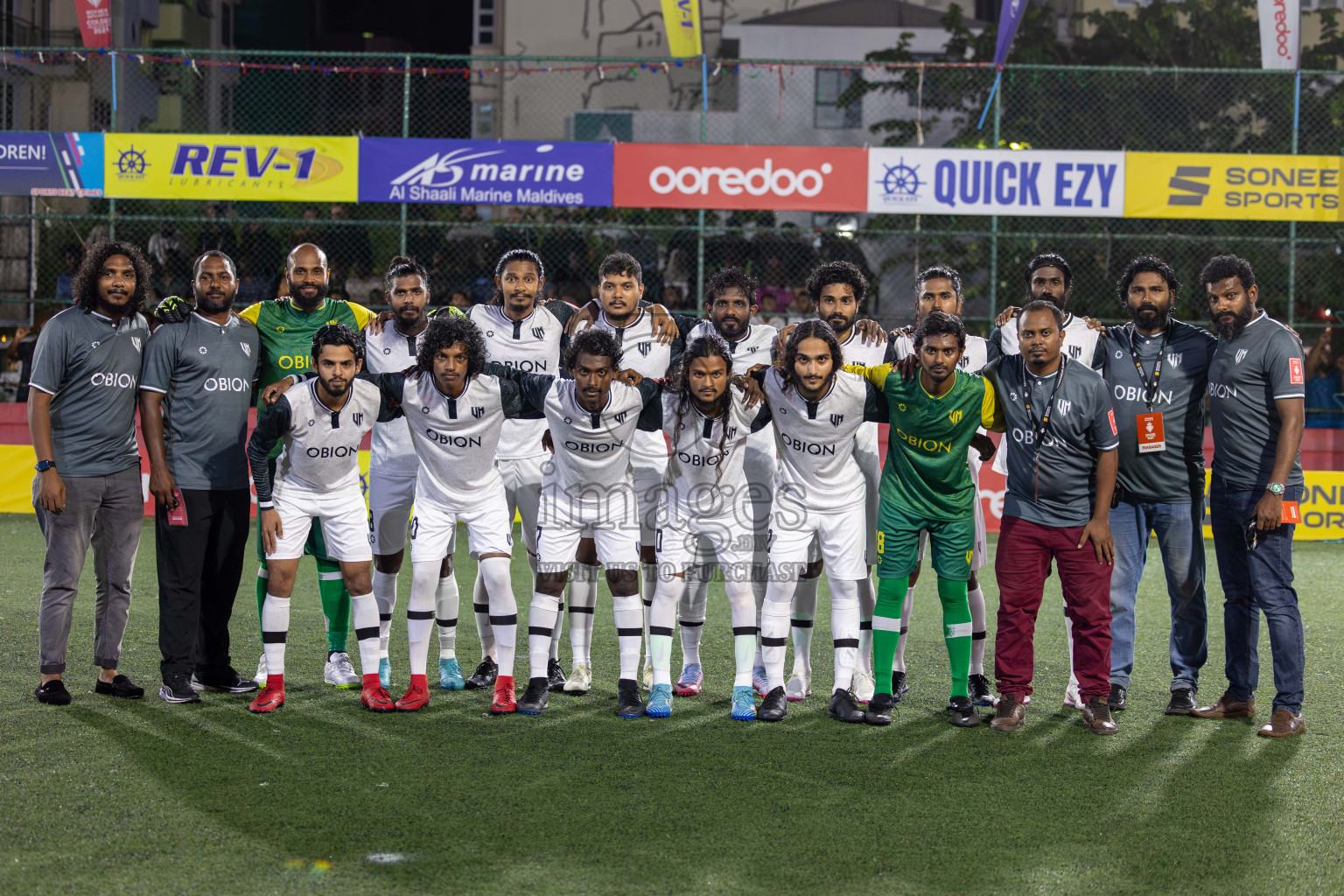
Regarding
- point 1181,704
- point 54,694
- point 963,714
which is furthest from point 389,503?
point 1181,704

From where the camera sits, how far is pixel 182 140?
13.8 meters

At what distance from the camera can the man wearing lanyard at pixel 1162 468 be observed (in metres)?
6.00

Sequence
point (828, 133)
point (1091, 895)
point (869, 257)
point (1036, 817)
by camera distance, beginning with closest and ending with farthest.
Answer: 1. point (1091, 895)
2. point (1036, 817)
3. point (869, 257)
4. point (828, 133)

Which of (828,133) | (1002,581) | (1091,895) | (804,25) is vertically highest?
(804,25)

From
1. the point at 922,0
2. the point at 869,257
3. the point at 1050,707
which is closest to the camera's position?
the point at 1050,707

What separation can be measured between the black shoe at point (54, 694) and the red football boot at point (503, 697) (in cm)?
194

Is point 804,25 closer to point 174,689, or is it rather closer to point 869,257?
point 869,257

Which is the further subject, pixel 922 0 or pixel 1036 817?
pixel 922 0

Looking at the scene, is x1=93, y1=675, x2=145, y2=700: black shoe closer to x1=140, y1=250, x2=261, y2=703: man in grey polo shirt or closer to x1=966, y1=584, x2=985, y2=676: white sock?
x1=140, y1=250, x2=261, y2=703: man in grey polo shirt

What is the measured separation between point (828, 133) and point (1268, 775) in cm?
2049

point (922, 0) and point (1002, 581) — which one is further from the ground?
point (922, 0)

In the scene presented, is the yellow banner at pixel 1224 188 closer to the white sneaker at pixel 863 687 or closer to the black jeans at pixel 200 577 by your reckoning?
the white sneaker at pixel 863 687

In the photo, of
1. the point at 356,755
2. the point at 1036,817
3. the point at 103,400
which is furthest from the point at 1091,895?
the point at 103,400

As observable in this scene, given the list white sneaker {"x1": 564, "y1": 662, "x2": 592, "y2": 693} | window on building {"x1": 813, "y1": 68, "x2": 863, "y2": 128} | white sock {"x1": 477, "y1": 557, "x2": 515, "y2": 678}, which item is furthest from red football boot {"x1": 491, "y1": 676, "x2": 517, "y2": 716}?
window on building {"x1": 813, "y1": 68, "x2": 863, "y2": 128}
